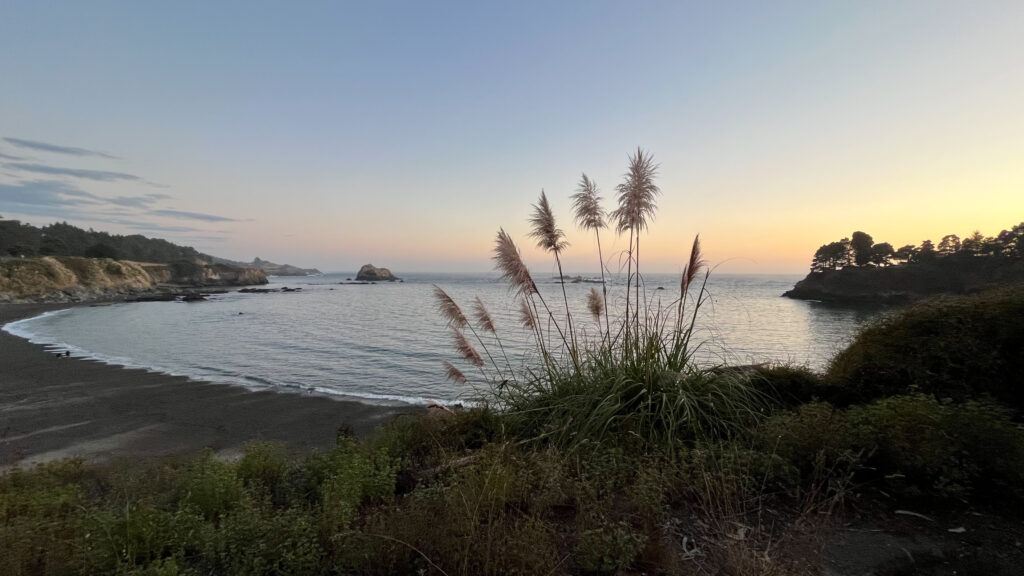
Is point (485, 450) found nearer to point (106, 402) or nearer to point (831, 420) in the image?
point (831, 420)

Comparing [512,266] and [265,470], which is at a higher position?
[512,266]

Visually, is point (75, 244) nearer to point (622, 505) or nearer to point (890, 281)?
point (622, 505)

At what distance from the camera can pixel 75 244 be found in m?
92.3

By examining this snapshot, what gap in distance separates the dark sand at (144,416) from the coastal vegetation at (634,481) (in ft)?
14.0

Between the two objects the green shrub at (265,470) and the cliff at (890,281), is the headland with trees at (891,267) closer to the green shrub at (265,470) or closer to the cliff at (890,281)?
the cliff at (890,281)

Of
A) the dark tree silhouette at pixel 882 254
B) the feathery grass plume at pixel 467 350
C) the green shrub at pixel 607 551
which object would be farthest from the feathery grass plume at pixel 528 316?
the dark tree silhouette at pixel 882 254

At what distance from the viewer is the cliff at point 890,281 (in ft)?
68.9

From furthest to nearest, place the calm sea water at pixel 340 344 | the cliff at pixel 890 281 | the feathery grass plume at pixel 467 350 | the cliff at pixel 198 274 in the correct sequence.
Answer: the cliff at pixel 198 274, the cliff at pixel 890 281, the calm sea water at pixel 340 344, the feathery grass plume at pixel 467 350

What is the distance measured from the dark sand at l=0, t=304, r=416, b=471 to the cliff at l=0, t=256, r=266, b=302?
50233 mm

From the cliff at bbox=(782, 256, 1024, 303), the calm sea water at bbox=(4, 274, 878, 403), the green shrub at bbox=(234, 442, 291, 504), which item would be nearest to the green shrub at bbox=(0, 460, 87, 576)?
the green shrub at bbox=(234, 442, 291, 504)

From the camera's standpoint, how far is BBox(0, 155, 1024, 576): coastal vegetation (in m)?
2.59

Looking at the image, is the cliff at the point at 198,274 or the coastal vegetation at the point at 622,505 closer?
the coastal vegetation at the point at 622,505

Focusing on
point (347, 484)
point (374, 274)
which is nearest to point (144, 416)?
point (347, 484)

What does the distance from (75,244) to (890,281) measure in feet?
479
